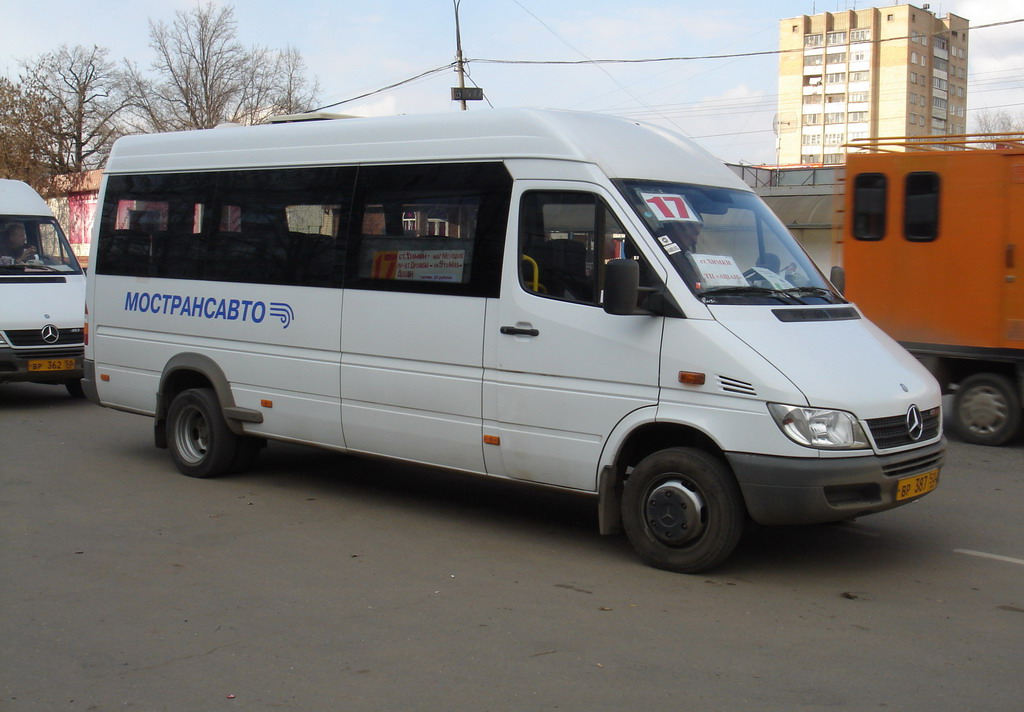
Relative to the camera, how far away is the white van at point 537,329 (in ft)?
19.6

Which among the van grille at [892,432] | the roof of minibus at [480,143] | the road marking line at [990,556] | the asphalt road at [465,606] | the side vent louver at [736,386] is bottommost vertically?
the asphalt road at [465,606]

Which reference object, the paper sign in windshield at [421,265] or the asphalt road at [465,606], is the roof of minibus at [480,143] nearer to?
the paper sign in windshield at [421,265]

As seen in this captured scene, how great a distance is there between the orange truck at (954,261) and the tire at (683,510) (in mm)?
5755

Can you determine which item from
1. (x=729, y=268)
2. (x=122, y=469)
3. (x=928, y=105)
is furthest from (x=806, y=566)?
(x=928, y=105)

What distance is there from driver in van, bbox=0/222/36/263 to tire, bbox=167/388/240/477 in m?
5.76

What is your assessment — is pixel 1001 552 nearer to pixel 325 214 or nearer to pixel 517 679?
pixel 517 679

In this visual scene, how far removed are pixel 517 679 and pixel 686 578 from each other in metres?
1.80

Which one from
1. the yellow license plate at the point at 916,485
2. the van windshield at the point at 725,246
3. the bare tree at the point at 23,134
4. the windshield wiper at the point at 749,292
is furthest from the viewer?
the bare tree at the point at 23,134

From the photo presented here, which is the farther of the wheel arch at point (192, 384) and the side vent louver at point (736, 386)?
the wheel arch at point (192, 384)

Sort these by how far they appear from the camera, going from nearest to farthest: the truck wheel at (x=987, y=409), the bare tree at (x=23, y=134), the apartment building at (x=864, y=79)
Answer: the truck wheel at (x=987, y=409) → the bare tree at (x=23, y=134) → the apartment building at (x=864, y=79)

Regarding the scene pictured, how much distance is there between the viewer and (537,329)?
21.9 feet

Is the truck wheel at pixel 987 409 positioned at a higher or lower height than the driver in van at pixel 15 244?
lower

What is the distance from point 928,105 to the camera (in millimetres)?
119625

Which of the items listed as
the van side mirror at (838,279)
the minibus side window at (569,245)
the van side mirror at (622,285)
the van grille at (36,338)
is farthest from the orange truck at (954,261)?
the van grille at (36,338)
